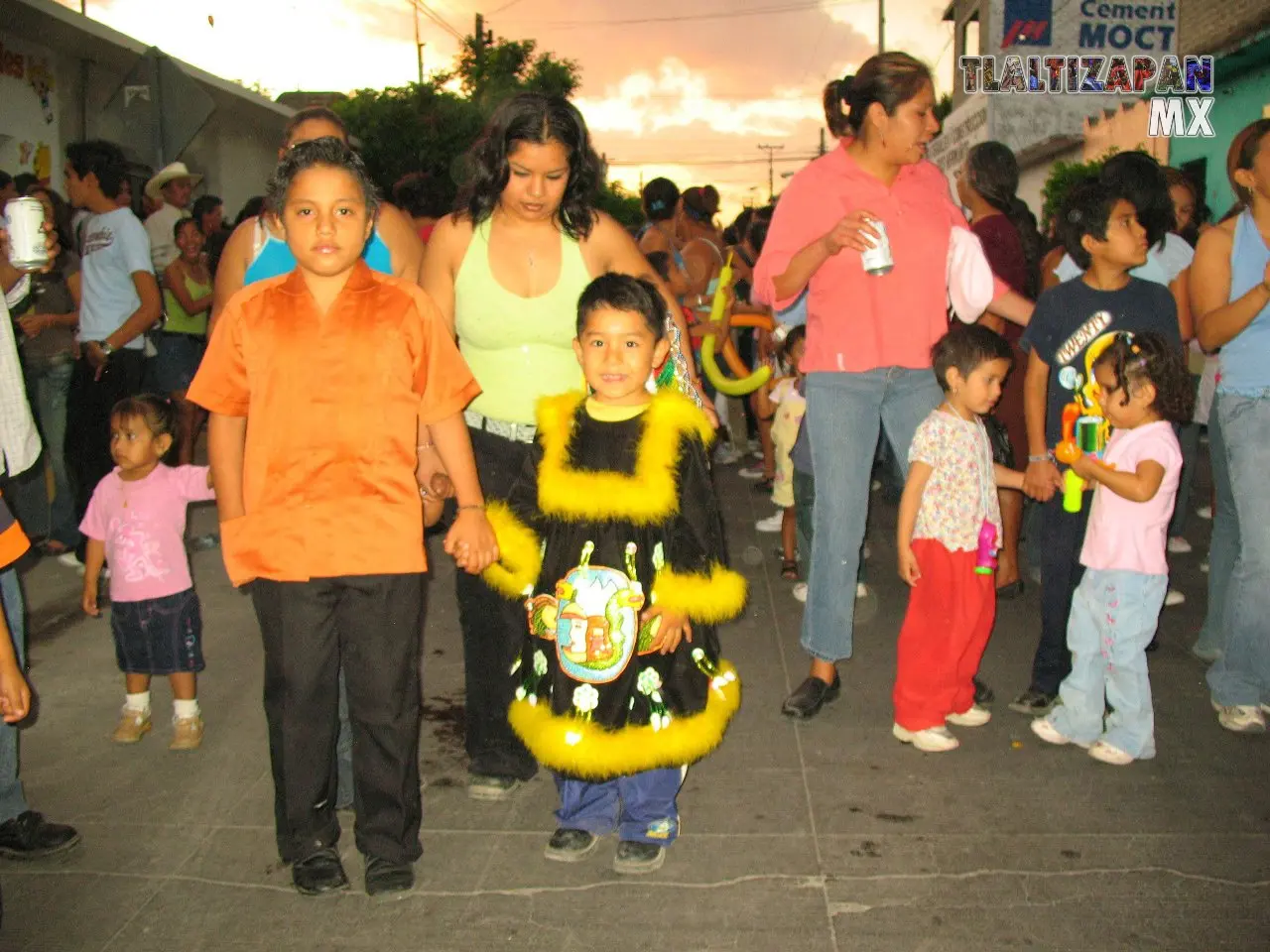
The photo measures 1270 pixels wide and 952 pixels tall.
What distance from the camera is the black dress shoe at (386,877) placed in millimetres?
3381

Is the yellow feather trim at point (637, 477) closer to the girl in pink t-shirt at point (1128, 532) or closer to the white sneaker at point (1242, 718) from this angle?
the girl in pink t-shirt at point (1128, 532)

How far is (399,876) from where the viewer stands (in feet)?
11.2

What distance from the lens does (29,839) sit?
3.65m

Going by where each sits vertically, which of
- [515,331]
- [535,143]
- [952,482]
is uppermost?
[535,143]

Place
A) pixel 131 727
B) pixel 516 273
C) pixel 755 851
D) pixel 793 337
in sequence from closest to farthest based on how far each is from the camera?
pixel 755 851, pixel 516 273, pixel 131 727, pixel 793 337

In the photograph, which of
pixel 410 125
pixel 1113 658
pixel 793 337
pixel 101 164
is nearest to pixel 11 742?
pixel 1113 658

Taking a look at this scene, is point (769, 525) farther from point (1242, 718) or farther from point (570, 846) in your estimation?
point (570, 846)

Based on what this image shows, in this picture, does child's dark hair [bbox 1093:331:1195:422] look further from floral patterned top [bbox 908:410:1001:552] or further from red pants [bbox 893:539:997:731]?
red pants [bbox 893:539:997:731]

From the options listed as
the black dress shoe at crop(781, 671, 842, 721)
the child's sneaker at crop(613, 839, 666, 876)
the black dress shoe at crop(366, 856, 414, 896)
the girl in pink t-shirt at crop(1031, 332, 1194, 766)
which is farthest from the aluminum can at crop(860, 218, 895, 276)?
the black dress shoe at crop(366, 856, 414, 896)

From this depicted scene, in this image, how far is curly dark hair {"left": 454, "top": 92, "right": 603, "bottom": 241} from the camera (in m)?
3.57

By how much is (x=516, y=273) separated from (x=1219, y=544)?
3.38 metres

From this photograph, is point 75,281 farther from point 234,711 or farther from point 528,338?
point 528,338

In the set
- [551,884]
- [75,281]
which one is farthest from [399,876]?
[75,281]

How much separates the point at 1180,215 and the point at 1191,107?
12787 mm
